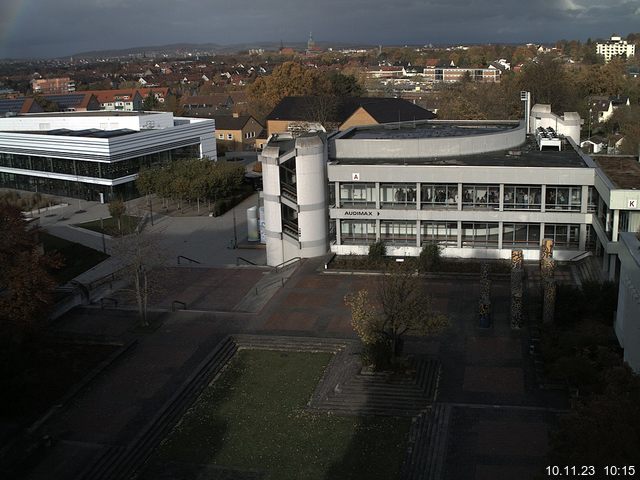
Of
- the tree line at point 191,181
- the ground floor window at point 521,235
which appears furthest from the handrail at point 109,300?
the tree line at point 191,181

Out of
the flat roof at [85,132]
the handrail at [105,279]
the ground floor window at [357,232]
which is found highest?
the flat roof at [85,132]

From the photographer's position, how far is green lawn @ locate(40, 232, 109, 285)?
126 ft

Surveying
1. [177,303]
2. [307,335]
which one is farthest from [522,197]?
[177,303]

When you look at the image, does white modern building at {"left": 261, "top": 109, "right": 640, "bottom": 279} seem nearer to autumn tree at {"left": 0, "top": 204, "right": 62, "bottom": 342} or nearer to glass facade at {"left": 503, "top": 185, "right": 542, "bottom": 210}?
glass facade at {"left": 503, "top": 185, "right": 542, "bottom": 210}

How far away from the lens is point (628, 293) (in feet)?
72.3

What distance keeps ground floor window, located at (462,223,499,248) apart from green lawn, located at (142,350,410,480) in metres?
15.7

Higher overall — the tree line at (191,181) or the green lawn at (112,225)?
the tree line at (191,181)

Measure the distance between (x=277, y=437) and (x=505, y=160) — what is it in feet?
76.7

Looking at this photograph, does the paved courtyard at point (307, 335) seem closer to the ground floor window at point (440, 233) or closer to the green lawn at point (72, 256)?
the ground floor window at point (440, 233)

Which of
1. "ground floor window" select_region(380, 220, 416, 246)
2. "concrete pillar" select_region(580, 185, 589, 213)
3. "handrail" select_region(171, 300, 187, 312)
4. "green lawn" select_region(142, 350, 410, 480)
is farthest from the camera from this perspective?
"ground floor window" select_region(380, 220, 416, 246)

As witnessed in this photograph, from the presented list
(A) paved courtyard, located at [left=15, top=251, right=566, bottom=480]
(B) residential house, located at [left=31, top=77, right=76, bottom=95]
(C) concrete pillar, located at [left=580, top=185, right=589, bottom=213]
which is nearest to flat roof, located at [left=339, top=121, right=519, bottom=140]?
(C) concrete pillar, located at [left=580, top=185, right=589, bottom=213]

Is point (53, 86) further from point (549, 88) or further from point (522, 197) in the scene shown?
point (522, 197)

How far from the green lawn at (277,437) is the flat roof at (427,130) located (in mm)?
21741

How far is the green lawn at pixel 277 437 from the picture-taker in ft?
62.5
